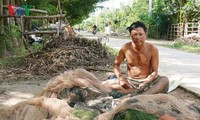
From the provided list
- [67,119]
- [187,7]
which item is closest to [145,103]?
[67,119]

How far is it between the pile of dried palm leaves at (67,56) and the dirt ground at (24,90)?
60cm

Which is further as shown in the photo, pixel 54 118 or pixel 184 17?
pixel 184 17

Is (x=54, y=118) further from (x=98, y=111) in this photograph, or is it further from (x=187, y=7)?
(x=187, y=7)

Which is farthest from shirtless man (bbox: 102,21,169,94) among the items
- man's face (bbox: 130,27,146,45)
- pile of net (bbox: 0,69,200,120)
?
pile of net (bbox: 0,69,200,120)

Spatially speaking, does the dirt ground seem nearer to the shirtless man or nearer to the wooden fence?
the shirtless man

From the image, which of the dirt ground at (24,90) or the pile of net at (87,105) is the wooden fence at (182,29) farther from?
the pile of net at (87,105)

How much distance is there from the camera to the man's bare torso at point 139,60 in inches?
175

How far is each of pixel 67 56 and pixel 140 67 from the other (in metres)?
3.63

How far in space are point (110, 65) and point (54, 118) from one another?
541 centimetres

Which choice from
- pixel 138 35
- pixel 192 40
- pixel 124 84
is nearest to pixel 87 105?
pixel 124 84

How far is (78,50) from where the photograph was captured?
8.08 meters

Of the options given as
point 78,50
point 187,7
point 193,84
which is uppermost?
point 187,7

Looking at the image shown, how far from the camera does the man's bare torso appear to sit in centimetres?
445

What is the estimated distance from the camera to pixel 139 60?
4516 millimetres
